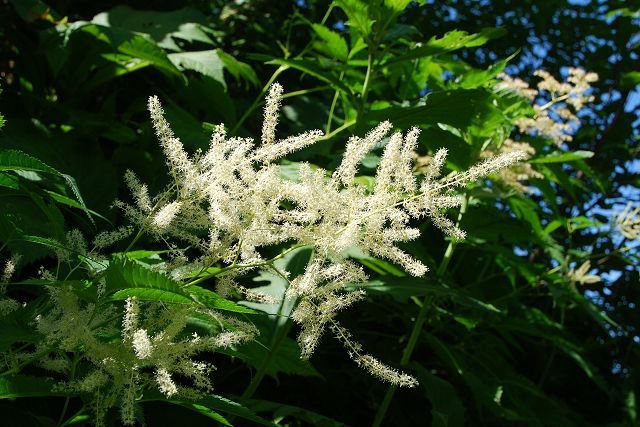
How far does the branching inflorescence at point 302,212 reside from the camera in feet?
4.26

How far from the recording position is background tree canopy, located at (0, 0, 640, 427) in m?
1.76

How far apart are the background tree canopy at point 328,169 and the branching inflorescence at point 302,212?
0.55ft

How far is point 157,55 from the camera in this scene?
7.99ft

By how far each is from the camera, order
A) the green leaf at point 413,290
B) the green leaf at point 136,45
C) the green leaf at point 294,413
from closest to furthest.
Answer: the green leaf at point 294,413
the green leaf at point 413,290
the green leaf at point 136,45

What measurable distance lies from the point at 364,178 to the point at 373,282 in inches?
13.9

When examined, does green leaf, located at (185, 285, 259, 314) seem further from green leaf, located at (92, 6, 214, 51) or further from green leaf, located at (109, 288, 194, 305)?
green leaf, located at (92, 6, 214, 51)

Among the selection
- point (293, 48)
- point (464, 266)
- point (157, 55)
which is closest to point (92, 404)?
point (157, 55)

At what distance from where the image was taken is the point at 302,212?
1.34 meters

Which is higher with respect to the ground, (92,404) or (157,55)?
(157,55)

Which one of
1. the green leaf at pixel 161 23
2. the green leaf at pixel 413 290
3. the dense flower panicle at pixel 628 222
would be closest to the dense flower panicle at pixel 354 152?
the green leaf at pixel 413 290

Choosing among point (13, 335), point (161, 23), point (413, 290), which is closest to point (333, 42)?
point (161, 23)

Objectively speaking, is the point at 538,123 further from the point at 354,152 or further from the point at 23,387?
the point at 23,387

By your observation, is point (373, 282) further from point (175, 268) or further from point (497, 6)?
point (497, 6)

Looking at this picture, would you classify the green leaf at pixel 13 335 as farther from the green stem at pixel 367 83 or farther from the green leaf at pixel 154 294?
the green stem at pixel 367 83
